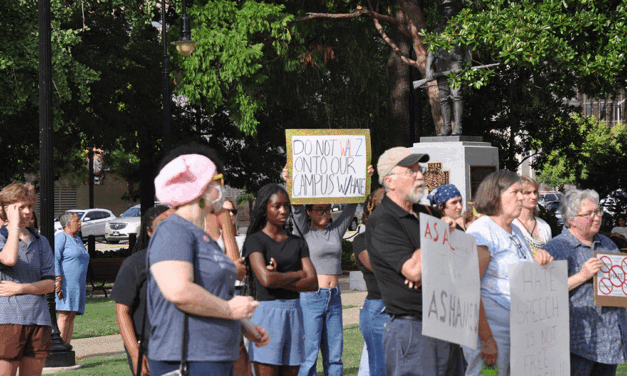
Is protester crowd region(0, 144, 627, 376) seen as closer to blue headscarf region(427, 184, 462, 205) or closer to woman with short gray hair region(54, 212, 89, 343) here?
blue headscarf region(427, 184, 462, 205)

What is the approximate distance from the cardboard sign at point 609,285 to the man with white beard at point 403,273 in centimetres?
149

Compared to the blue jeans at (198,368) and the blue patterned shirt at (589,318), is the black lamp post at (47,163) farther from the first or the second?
the blue jeans at (198,368)

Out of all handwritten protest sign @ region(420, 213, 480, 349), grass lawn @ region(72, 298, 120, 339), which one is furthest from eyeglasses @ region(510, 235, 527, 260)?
grass lawn @ region(72, 298, 120, 339)

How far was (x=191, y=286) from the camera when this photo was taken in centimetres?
343

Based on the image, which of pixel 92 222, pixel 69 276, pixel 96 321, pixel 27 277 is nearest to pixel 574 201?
pixel 27 277

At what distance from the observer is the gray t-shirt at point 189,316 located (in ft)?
11.4

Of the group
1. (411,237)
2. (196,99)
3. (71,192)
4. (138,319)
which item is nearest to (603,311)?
(411,237)

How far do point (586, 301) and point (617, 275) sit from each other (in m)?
0.26

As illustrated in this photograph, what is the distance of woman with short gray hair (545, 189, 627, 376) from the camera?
5516mm

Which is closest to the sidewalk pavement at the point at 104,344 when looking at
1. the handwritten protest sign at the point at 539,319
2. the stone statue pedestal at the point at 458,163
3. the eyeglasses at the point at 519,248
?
the stone statue pedestal at the point at 458,163

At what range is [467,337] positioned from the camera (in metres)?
4.48

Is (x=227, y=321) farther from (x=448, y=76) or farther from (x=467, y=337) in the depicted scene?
(x=448, y=76)

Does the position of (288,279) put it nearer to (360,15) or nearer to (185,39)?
(185,39)

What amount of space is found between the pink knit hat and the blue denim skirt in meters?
2.35
